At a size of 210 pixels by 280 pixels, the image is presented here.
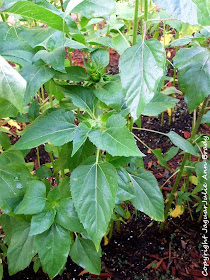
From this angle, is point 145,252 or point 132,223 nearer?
point 145,252

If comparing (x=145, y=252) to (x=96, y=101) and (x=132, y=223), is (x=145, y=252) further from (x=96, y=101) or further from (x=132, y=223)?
(x=96, y=101)

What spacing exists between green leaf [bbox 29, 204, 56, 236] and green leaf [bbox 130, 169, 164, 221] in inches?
11.6

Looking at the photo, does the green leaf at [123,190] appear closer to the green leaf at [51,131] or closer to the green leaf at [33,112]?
the green leaf at [51,131]

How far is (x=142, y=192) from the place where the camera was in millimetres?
1103

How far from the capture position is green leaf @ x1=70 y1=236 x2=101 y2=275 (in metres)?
1.11

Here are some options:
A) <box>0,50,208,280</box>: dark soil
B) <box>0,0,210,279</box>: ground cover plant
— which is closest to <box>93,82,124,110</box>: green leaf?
<box>0,0,210,279</box>: ground cover plant

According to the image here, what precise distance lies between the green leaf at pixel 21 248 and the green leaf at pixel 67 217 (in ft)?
0.54

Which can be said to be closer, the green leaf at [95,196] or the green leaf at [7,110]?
the green leaf at [95,196]

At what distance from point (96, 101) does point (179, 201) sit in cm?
83

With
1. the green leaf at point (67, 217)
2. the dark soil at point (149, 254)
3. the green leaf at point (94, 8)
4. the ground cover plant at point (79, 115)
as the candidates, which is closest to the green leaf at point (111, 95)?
the ground cover plant at point (79, 115)

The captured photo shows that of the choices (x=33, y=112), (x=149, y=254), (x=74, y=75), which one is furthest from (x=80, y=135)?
(x=149, y=254)

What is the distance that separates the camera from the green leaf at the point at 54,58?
827mm

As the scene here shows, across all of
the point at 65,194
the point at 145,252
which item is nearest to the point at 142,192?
the point at 65,194

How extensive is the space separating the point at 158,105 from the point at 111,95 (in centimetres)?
23
